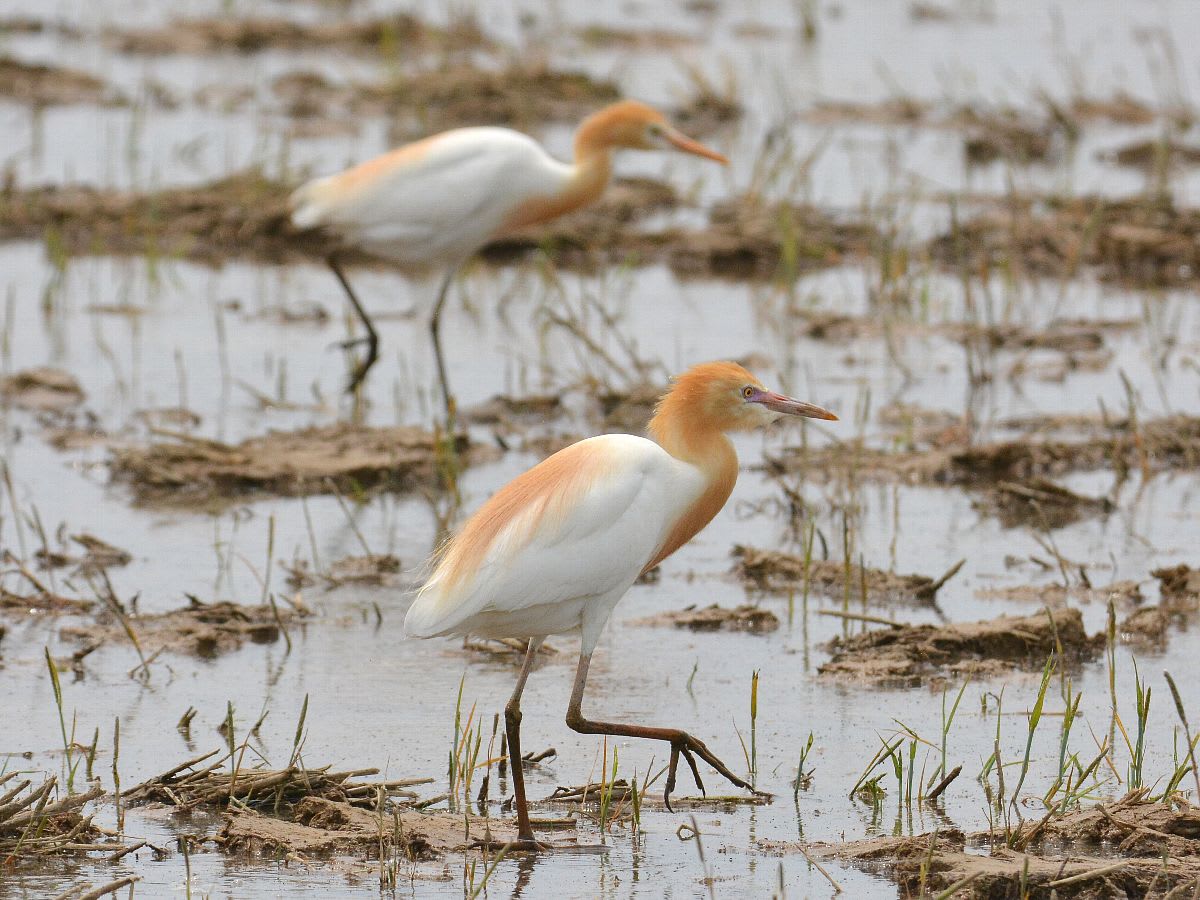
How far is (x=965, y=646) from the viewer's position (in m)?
6.29

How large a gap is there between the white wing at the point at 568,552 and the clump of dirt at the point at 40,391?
4.22m

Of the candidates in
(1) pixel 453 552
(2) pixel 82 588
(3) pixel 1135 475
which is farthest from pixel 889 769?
(3) pixel 1135 475

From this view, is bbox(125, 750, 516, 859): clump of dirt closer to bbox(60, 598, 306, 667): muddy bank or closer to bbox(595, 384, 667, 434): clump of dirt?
bbox(60, 598, 306, 667): muddy bank

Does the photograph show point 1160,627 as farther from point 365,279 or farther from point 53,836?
point 365,279

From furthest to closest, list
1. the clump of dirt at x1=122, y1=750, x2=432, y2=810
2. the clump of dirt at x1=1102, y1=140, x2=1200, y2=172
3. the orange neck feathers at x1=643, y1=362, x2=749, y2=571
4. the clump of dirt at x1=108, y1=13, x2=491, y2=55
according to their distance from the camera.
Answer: the clump of dirt at x1=108, y1=13, x2=491, y2=55
the clump of dirt at x1=1102, y1=140, x2=1200, y2=172
the orange neck feathers at x1=643, y1=362, x2=749, y2=571
the clump of dirt at x1=122, y1=750, x2=432, y2=810

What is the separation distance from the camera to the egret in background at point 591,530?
507 cm

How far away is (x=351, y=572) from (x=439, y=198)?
312 centimetres

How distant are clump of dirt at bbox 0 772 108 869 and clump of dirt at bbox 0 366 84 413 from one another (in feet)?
14.7

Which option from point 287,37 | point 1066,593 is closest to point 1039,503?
point 1066,593

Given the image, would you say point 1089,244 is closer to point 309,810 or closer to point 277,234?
point 277,234

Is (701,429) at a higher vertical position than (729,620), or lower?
higher

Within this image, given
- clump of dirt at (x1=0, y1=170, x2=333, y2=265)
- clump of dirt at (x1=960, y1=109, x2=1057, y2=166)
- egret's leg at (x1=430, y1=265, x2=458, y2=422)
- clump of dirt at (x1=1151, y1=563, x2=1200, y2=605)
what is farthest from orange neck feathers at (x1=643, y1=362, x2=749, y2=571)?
clump of dirt at (x1=960, y1=109, x2=1057, y2=166)

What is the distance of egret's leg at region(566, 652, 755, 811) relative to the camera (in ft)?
16.6

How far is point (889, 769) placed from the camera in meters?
5.45
